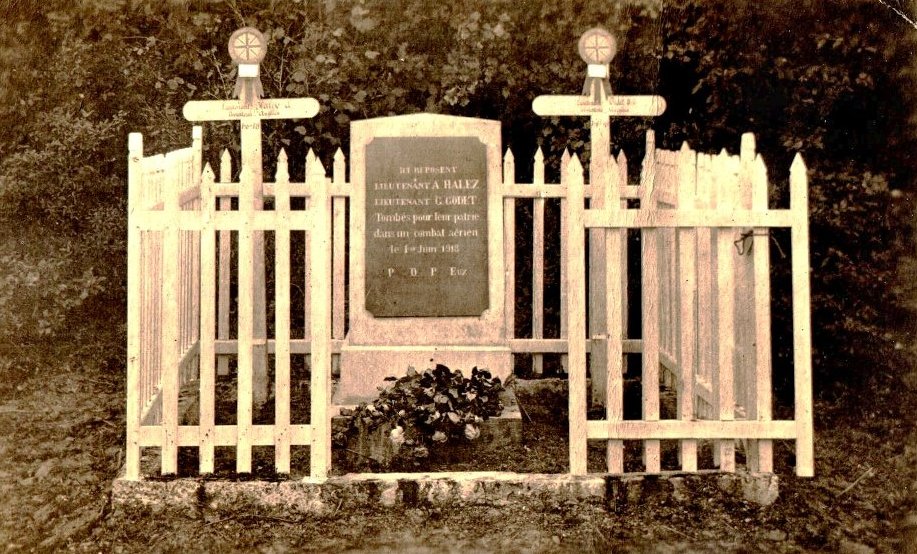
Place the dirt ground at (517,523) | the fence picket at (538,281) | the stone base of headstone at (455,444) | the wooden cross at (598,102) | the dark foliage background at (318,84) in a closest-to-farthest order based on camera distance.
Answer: the dirt ground at (517,523)
the stone base of headstone at (455,444)
the wooden cross at (598,102)
the fence picket at (538,281)
the dark foliage background at (318,84)

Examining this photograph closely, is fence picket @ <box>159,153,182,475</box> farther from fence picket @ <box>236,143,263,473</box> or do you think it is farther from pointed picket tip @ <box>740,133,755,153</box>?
pointed picket tip @ <box>740,133,755,153</box>

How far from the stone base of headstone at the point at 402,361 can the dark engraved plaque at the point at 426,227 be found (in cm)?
30

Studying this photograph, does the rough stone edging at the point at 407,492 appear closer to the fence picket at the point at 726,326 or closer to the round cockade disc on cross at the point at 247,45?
the fence picket at the point at 726,326

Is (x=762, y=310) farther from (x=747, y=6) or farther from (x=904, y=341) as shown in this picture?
(x=747, y=6)

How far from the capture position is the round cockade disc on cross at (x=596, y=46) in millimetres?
5820

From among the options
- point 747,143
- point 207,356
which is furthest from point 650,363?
point 207,356

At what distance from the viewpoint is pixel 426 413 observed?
19.4 ft

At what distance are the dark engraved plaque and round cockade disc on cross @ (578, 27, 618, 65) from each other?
4.44 ft

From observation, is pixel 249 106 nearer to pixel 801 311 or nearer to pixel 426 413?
pixel 426 413

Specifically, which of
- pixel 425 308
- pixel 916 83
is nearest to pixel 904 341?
pixel 916 83

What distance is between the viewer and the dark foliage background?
8.59 m

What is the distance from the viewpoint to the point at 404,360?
6.96 meters

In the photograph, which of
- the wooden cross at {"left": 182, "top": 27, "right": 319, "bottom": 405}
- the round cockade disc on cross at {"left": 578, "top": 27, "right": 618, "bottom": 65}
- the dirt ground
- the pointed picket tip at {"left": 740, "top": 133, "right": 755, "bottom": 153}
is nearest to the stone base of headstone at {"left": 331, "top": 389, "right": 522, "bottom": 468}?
the dirt ground

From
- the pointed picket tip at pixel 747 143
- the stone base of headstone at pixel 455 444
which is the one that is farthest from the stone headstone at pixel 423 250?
the pointed picket tip at pixel 747 143
